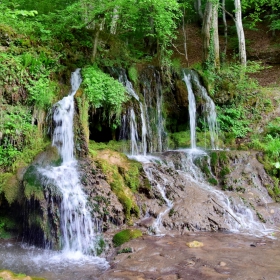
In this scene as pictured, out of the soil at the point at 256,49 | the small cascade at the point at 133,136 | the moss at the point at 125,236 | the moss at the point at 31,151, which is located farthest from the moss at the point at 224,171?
the soil at the point at 256,49

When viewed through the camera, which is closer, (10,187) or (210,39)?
(10,187)

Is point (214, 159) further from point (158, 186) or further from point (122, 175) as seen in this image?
point (122, 175)

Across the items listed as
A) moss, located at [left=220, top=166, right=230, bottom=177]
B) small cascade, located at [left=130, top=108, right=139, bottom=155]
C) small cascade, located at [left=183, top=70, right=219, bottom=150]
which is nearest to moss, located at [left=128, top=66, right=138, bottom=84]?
small cascade, located at [left=130, top=108, right=139, bottom=155]

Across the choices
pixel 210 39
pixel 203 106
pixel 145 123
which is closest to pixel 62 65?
pixel 145 123

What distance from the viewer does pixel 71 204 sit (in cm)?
588

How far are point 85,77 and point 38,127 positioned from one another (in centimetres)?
198

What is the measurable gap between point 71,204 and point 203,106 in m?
6.87

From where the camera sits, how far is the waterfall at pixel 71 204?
5.57m

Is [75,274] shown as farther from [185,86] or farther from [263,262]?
[185,86]

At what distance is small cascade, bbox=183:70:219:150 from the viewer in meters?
10.9

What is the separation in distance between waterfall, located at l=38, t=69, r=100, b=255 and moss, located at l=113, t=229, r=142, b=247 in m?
0.40

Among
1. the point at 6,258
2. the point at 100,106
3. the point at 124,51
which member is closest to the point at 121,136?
the point at 100,106

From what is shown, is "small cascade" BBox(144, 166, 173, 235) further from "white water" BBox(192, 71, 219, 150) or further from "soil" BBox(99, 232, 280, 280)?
"white water" BBox(192, 71, 219, 150)

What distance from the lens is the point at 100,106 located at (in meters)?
8.23
